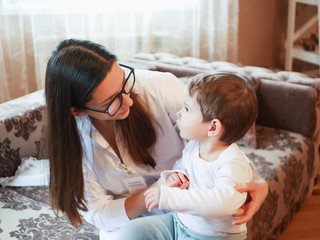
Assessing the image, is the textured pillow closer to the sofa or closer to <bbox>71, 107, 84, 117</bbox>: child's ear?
the sofa

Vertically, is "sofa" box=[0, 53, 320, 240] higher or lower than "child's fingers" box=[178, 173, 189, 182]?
lower

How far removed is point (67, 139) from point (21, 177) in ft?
2.16

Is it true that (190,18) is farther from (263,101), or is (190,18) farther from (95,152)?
(95,152)

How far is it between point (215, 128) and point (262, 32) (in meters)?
2.96

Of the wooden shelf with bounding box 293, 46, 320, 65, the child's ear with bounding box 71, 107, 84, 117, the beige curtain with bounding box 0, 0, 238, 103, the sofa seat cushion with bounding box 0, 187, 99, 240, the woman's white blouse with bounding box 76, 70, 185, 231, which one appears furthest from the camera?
the wooden shelf with bounding box 293, 46, 320, 65

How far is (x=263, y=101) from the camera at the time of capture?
237 cm

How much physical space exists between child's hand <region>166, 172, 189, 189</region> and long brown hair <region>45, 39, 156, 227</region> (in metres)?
0.23

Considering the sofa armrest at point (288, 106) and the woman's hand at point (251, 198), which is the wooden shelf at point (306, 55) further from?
the woman's hand at point (251, 198)

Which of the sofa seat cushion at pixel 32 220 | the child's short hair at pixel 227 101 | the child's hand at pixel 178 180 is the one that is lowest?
the sofa seat cushion at pixel 32 220

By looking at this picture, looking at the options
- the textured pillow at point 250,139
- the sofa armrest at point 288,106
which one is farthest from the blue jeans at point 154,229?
the sofa armrest at point 288,106

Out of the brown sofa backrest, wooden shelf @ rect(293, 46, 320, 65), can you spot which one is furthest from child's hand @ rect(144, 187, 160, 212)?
wooden shelf @ rect(293, 46, 320, 65)

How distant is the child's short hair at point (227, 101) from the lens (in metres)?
1.24

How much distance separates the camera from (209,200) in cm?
116

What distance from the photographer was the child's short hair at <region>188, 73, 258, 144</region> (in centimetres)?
124
